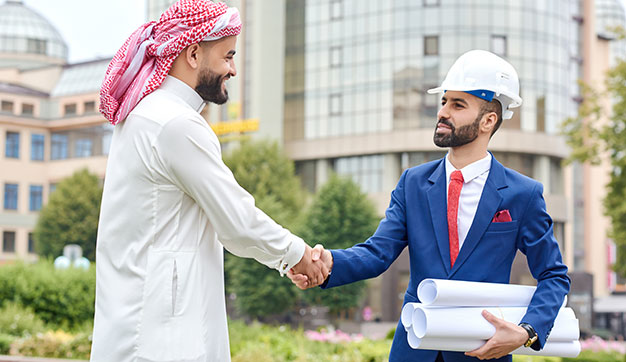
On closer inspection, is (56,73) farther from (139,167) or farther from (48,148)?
(139,167)

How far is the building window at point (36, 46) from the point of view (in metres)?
85.0

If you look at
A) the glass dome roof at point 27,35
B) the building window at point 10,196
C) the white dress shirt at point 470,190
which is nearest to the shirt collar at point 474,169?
the white dress shirt at point 470,190

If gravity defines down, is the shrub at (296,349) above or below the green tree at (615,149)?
below

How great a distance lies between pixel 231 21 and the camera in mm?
4281

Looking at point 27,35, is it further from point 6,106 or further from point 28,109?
point 6,106

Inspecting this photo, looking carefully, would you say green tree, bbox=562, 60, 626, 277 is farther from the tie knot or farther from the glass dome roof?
the glass dome roof

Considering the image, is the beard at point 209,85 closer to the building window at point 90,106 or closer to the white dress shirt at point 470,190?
the white dress shirt at point 470,190

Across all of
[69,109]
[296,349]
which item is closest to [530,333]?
[296,349]

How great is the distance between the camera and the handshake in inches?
173

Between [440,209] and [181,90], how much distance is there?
4.31 feet

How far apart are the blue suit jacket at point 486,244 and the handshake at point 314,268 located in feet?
0.15

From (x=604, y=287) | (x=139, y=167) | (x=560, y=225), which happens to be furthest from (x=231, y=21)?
(x=604, y=287)

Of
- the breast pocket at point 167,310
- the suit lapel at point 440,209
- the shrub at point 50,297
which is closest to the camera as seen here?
the breast pocket at point 167,310

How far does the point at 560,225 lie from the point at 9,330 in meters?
44.1
